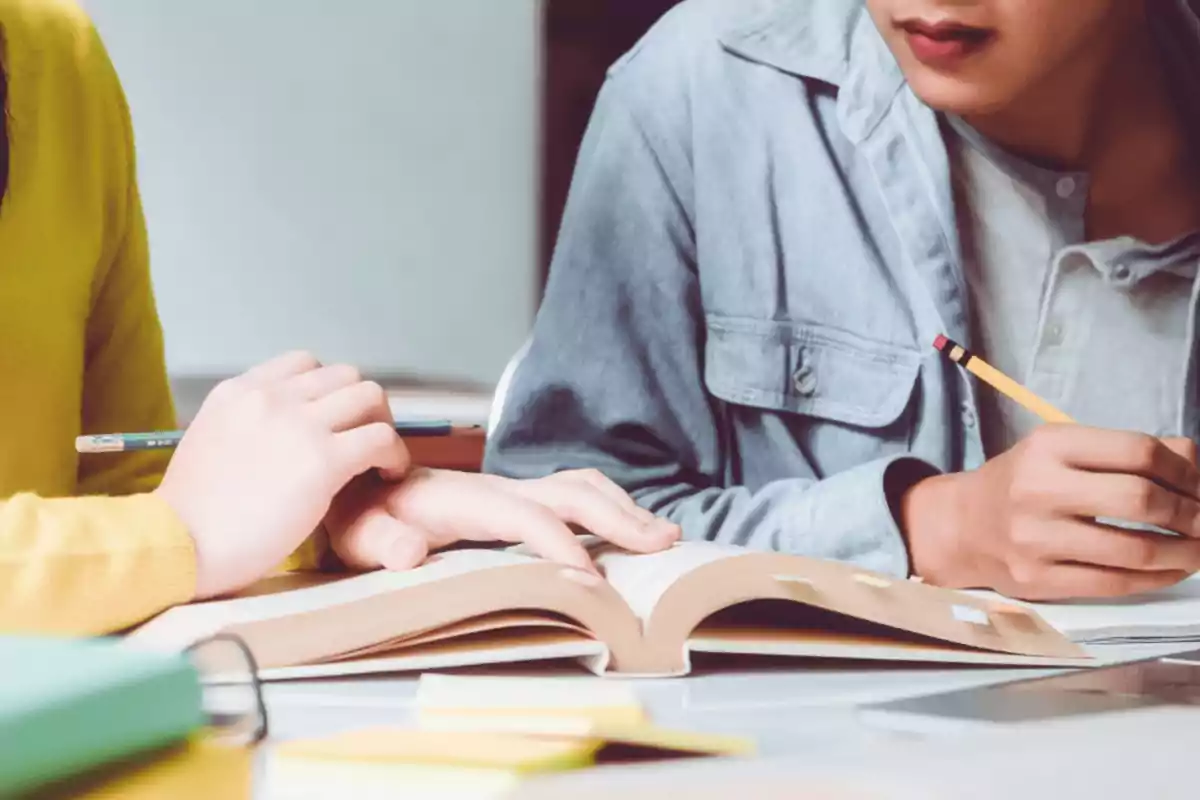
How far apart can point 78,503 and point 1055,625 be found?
46cm

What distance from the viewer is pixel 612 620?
472 mm

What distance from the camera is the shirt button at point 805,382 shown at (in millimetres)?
952

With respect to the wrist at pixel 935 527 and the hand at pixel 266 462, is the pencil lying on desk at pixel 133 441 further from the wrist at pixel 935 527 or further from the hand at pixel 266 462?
the wrist at pixel 935 527

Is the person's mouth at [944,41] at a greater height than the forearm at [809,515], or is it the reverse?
the person's mouth at [944,41]

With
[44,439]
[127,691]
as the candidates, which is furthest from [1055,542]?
[44,439]

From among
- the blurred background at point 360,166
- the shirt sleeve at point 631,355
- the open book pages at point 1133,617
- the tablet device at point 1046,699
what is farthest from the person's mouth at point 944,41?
the blurred background at point 360,166

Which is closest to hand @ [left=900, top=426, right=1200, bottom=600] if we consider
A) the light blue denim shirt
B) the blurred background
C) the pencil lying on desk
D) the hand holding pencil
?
the hand holding pencil

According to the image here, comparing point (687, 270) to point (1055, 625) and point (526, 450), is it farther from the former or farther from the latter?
point (1055, 625)

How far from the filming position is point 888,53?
975mm

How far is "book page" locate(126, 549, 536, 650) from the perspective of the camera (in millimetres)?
464

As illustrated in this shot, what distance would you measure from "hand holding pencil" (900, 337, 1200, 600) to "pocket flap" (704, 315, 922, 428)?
0.82ft

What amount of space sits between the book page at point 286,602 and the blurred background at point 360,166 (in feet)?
2.89

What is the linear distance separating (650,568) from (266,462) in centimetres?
18

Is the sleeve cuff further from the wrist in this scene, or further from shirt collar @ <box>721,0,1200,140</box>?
shirt collar @ <box>721,0,1200,140</box>
